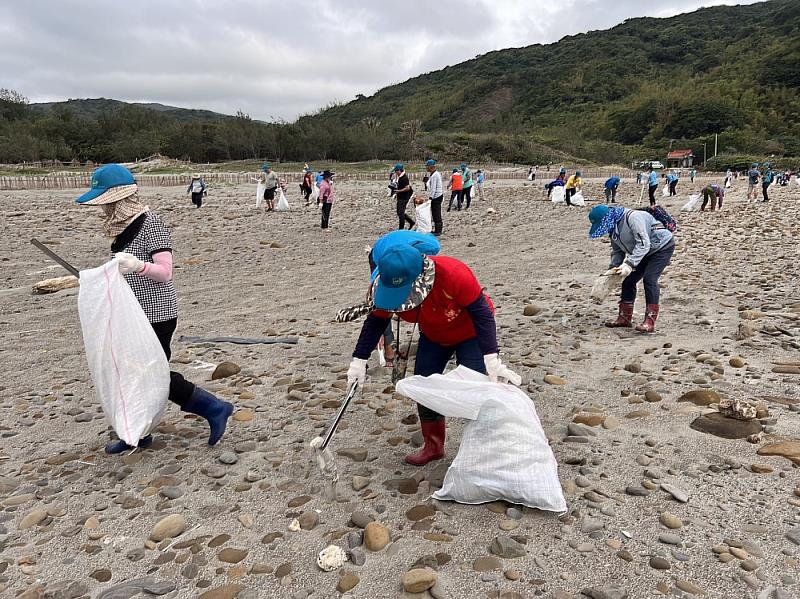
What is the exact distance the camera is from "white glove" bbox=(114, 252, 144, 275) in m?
2.83

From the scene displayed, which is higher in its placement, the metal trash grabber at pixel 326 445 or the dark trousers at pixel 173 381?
the dark trousers at pixel 173 381

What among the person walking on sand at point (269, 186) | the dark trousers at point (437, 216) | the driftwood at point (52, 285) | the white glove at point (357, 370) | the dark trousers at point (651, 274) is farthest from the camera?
the person walking on sand at point (269, 186)

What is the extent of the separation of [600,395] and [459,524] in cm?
181

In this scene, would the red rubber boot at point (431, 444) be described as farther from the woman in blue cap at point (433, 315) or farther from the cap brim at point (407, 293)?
the cap brim at point (407, 293)

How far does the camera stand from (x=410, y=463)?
9.86 ft

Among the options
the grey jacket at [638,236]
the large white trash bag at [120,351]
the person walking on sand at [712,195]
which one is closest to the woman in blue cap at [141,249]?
the large white trash bag at [120,351]

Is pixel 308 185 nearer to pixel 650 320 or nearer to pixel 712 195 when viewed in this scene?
pixel 712 195

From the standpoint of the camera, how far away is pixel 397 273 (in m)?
2.33

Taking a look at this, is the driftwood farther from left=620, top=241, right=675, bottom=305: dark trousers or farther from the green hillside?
the green hillside

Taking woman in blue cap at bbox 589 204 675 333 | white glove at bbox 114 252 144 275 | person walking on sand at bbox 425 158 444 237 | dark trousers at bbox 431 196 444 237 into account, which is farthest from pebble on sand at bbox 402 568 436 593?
dark trousers at bbox 431 196 444 237

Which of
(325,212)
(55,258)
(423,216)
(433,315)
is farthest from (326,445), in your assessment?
(325,212)

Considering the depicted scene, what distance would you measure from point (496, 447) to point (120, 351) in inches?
76.5

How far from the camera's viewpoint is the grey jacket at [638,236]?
491cm

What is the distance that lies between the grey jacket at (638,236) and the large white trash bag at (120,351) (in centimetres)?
396
